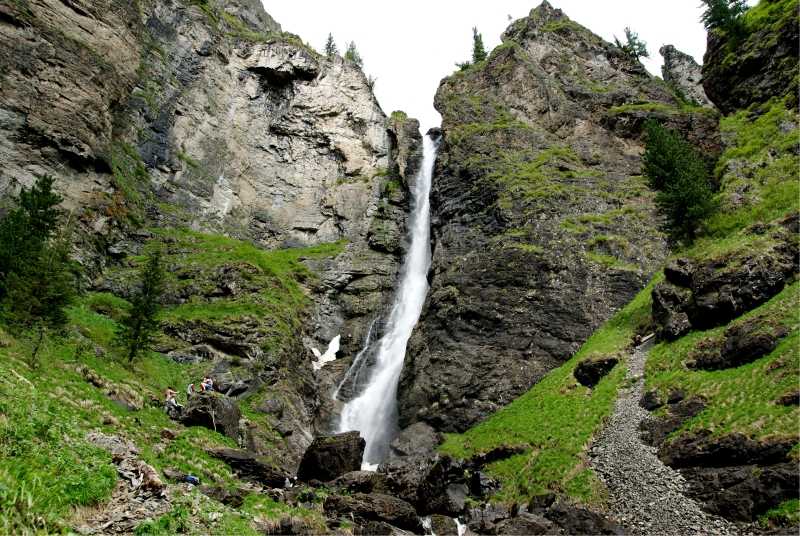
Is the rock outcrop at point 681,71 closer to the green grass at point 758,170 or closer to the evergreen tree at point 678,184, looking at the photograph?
the green grass at point 758,170

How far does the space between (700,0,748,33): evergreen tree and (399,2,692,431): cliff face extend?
765 centimetres

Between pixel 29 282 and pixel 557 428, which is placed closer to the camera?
pixel 29 282

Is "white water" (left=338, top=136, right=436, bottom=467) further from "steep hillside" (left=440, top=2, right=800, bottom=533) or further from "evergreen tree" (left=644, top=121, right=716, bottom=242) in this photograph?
"evergreen tree" (left=644, top=121, right=716, bottom=242)

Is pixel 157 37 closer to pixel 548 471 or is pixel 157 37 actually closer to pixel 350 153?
pixel 350 153

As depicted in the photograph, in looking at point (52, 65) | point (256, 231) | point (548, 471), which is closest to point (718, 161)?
point (548, 471)

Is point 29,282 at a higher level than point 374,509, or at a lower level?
higher

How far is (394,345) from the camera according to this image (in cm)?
4306

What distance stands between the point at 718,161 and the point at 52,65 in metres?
56.1

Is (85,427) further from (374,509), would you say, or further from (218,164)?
(218,164)

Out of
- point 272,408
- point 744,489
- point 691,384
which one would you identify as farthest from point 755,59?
point 272,408

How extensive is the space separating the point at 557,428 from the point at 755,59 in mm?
43293

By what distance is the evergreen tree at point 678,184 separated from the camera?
3334 centimetres

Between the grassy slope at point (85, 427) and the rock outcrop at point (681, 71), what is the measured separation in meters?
Answer: 75.5

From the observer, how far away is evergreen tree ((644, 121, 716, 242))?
33344 millimetres
